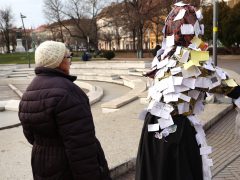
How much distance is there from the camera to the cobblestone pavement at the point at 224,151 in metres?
4.94

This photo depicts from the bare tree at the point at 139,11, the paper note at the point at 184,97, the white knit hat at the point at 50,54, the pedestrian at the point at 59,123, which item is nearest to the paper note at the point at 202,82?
the paper note at the point at 184,97

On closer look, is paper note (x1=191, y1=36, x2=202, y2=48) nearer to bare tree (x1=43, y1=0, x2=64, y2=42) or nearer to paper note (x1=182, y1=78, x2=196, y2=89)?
paper note (x1=182, y1=78, x2=196, y2=89)

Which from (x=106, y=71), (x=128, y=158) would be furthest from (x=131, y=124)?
(x=106, y=71)

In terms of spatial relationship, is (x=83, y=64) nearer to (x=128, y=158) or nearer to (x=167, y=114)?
(x=128, y=158)

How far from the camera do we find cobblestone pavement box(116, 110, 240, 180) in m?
4.94

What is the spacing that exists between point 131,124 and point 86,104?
177 inches

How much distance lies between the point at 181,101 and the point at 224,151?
328 cm

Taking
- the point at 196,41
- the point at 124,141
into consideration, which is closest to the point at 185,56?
the point at 196,41

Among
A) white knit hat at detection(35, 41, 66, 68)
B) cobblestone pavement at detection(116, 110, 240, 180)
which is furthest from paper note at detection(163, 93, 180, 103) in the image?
cobblestone pavement at detection(116, 110, 240, 180)

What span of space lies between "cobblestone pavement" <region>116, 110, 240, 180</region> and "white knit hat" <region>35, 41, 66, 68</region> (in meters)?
2.49

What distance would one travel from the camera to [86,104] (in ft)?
8.60

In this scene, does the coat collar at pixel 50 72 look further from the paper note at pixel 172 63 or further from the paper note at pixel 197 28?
the paper note at pixel 197 28

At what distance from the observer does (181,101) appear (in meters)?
3.01

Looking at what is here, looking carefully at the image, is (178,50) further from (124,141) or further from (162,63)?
(124,141)
